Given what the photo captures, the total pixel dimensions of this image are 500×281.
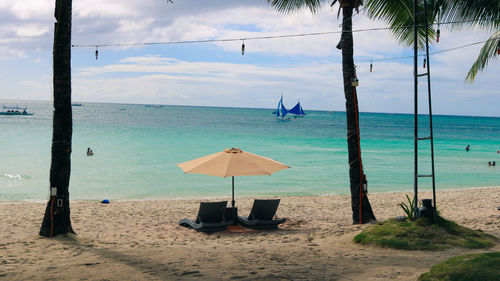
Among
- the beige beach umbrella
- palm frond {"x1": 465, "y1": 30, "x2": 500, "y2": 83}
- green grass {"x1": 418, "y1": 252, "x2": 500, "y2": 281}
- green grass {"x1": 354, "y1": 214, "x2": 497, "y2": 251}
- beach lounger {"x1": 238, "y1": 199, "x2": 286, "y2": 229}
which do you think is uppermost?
palm frond {"x1": 465, "y1": 30, "x2": 500, "y2": 83}

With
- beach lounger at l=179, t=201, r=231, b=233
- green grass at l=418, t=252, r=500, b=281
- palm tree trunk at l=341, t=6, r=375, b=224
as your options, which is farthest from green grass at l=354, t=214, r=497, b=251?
beach lounger at l=179, t=201, r=231, b=233

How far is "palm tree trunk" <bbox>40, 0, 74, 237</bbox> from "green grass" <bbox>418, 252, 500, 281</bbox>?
6277 millimetres

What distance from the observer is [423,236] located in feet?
22.6

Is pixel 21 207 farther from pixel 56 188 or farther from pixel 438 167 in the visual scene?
pixel 438 167

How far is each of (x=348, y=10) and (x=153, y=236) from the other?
6.63 meters

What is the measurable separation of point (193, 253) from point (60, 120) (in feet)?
11.6

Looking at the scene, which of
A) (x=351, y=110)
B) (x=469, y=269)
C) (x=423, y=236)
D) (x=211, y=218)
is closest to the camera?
(x=469, y=269)

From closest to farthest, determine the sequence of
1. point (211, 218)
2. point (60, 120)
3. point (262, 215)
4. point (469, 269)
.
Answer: point (469, 269) < point (60, 120) < point (211, 218) < point (262, 215)

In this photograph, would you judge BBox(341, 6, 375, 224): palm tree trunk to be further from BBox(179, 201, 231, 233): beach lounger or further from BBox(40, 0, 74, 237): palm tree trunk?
BBox(40, 0, 74, 237): palm tree trunk

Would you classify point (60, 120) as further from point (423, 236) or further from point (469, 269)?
point (469, 269)

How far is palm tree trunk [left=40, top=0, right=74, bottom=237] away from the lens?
25.7ft

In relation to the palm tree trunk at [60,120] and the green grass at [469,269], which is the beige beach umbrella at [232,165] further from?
the green grass at [469,269]

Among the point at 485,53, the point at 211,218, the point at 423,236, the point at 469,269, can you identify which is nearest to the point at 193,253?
the point at 211,218

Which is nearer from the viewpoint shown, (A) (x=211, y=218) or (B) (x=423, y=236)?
(B) (x=423, y=236)
